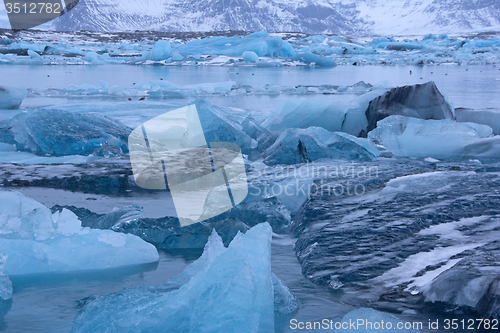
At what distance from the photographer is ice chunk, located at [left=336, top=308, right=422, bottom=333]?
4.46 ft

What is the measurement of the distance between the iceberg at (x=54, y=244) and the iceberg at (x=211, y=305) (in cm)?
40

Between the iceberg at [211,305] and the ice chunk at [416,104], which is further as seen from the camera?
the ice chunk at [416,104]

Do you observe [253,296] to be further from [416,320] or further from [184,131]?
[184,131]

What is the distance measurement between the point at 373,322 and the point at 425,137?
3.03 m

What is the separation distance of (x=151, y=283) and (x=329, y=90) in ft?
25.1

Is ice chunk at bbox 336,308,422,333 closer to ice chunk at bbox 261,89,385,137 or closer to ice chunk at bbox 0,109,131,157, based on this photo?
ice chunk at bbox 0,109,131,157

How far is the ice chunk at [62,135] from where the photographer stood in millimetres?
4227

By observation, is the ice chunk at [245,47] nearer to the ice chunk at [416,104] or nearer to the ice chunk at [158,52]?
the ice chunk at [158,52]

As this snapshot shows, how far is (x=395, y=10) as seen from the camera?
10556 centimetres

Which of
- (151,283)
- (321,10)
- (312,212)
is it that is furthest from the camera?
(321,10)

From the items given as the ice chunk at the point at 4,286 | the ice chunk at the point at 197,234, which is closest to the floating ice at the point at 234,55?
the ice chunk at the point at 197,234

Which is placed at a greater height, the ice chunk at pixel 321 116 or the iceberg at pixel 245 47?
the iceberg at pixel 245 47

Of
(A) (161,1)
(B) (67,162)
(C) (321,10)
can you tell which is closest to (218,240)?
(B) (67,162)

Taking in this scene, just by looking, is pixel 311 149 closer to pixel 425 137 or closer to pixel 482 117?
pixel 425 137
